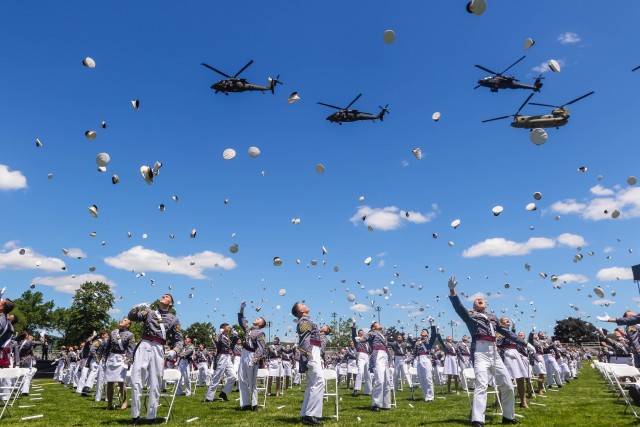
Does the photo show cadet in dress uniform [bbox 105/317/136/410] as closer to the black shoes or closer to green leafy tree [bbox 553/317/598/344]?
the black shoes

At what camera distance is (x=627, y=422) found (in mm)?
9117

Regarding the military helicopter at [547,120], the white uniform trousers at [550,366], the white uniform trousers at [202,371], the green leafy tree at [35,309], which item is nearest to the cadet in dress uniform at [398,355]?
the white uniform trousers at [550,366]

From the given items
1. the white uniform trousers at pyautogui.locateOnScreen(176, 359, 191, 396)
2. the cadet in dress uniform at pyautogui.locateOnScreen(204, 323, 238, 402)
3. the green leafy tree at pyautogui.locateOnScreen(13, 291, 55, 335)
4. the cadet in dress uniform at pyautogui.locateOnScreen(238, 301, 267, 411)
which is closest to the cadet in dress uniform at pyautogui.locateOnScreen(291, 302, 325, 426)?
the cadet in dress uniform at pyautogui.locateOnScreen(238, 301, 267, 411)

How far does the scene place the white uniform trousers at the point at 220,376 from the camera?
15258 millimetres

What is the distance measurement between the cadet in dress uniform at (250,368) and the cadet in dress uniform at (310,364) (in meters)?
2.33

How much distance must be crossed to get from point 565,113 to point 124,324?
40479 millimetres

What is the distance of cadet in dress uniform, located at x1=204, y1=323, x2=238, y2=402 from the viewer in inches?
604

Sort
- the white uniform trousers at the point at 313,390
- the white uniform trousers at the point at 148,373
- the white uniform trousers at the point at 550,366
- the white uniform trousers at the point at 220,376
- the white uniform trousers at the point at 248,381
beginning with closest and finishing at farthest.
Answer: the white uniform trousers at the point at 148,373 → the white uniform trousers at the point at 313,390 → the white uniform trousers at the point at 248,381 → the white uniform trousers at the point at 220,376 → the white uniform trousers at the point at 550,366

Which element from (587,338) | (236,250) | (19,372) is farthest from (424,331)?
(587,338)

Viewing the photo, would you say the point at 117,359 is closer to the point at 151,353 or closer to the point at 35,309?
the point at 151,353

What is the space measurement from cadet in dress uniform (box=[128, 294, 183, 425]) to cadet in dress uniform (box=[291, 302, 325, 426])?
2.85 metres

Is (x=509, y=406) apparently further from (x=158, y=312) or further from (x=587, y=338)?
(x=587, y=338)

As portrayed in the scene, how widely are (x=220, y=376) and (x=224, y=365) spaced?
57 cm

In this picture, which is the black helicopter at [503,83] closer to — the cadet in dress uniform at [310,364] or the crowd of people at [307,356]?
the crowd of people at [307,356]
